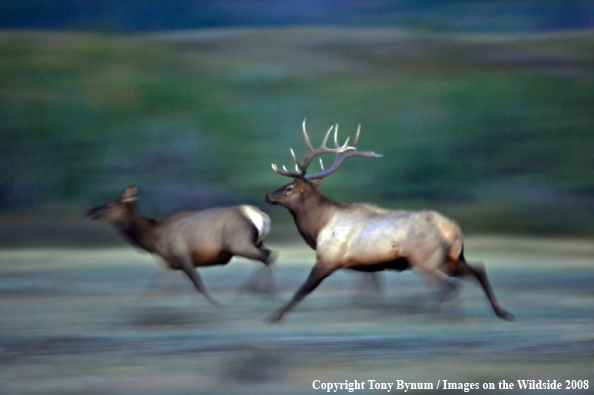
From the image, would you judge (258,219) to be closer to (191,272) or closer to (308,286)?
(191,272)

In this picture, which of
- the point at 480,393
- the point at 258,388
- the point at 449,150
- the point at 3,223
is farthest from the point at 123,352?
the point at 449,150

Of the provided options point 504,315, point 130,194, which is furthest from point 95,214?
point 504,315

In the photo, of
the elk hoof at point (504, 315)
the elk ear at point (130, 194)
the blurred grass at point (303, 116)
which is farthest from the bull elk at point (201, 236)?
the blurred grass at point (303, 116)

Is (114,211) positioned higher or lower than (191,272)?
higher

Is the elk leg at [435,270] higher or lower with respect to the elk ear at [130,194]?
lower

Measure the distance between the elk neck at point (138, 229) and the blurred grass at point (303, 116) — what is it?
789 cm

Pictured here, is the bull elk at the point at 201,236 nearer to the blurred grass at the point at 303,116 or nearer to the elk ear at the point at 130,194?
the elk ear at the point at 130,194

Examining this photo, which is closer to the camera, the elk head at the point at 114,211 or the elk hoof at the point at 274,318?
the elk hoof at the point at 274,318

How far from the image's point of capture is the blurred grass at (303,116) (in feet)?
54.3

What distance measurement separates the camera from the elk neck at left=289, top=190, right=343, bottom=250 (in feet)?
22.5

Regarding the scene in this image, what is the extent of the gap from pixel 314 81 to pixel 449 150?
334cm

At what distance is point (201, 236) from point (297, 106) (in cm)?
1061

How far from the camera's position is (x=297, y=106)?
17.8 m

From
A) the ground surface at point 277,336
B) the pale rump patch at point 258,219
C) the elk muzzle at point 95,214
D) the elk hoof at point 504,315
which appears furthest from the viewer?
the elk muzzle at point 95,214
